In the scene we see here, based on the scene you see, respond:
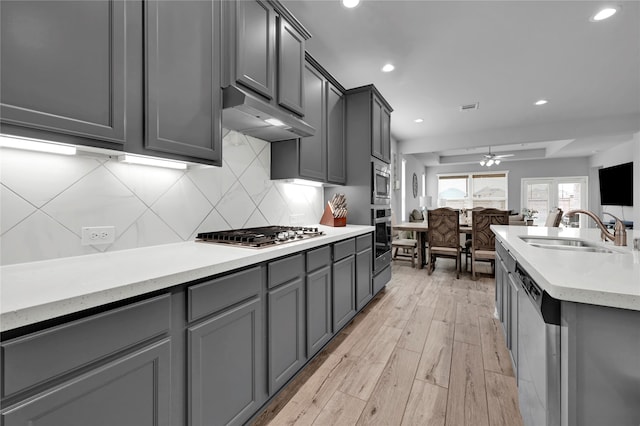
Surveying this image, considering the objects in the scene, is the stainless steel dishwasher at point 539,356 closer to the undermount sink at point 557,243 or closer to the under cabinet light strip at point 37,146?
the undermount sink at point 557,243

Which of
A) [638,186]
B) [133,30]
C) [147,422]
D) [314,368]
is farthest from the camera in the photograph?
[638,186]

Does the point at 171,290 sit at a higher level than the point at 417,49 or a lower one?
lower

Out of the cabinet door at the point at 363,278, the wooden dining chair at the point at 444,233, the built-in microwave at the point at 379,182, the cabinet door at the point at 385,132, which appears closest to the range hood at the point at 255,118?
the built-in microwave at the point at 379,182

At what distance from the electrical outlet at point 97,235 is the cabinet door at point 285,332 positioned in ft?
2.72

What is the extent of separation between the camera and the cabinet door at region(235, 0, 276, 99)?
1.64m

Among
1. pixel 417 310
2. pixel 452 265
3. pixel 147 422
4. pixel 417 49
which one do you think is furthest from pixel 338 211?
pixel 452 265

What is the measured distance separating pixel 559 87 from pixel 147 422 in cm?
517

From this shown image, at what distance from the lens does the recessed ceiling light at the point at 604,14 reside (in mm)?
2215

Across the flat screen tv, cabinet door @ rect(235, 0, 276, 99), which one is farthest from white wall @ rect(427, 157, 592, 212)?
cabinet door @ rect(235, 0, 276, 99)

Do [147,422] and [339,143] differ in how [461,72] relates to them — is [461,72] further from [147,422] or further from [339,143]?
[147,422]

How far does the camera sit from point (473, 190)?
9.64 m

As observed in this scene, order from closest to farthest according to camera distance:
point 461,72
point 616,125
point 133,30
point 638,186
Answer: point 133,30 < point 461,72 < point 616,125 < point 638,186

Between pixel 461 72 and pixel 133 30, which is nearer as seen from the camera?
pixel 133 30

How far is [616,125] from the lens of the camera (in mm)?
4812
